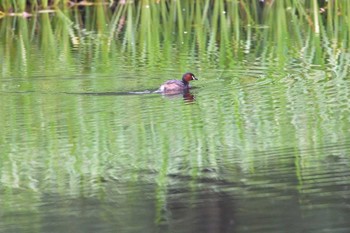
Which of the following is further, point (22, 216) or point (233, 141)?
point (233, 141)

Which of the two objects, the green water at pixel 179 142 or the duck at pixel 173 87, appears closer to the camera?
the green water at pixel 179 142

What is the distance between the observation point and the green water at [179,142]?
641 cm

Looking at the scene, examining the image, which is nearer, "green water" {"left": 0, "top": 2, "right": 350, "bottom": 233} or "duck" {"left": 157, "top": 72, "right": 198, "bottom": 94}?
"green water" {"left": 0, "top": 2, "right": 350, "bottom": 233}

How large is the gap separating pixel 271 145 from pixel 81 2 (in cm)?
1317

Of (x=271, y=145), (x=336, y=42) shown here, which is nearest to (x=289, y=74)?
(x=336, y=42)

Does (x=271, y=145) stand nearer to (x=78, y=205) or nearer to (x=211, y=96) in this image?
(x=78, y=205)

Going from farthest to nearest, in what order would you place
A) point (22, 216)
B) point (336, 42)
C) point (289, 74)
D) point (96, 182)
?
1. point (336, 42)
2. point (289, 74)
3. point (96, 182)
4. point (22, 216)

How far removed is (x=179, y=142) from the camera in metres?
8.30

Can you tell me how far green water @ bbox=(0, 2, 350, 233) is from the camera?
6410mm

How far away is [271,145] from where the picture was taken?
26.2ft

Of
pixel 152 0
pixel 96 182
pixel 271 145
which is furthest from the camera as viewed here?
pixel 152 0

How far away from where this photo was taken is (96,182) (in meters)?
7.27

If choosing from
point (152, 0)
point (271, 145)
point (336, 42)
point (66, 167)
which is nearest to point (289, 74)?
point (336, 42)

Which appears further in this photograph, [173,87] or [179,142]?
[173,87]
